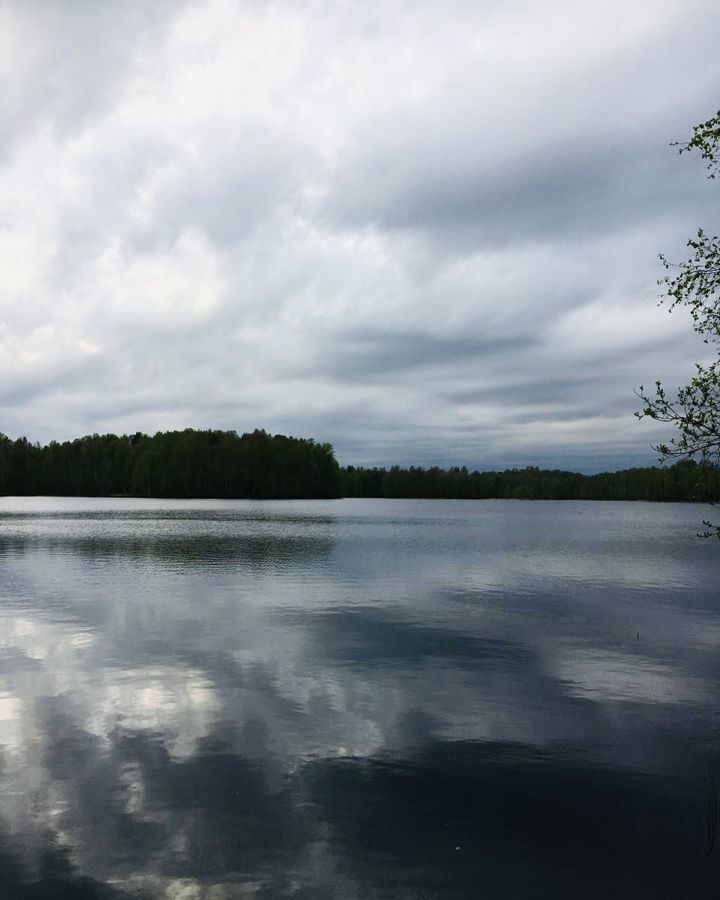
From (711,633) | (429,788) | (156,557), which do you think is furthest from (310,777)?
(156,557)

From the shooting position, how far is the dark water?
1060cm

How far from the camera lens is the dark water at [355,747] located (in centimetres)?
1060

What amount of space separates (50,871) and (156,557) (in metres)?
47.1

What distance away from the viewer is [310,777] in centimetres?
1378

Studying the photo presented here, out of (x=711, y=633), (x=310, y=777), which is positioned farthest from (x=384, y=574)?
(x=310, y=777)

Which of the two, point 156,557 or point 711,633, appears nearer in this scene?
point 711,633

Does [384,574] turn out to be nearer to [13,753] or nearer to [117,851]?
[13,753]

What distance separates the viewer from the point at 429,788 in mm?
13391

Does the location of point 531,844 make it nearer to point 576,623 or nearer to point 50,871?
point 50,871

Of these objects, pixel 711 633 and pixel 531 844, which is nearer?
pixel 531 844

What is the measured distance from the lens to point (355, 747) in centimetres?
1547

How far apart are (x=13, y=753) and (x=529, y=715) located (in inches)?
470

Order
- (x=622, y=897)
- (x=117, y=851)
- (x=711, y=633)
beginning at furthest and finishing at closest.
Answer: (x=711, y=633), (x=117, y=851), (x=622, y=897)

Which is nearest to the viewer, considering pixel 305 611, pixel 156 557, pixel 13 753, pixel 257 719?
pixel 13 753
